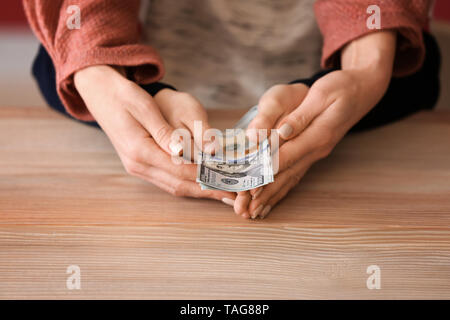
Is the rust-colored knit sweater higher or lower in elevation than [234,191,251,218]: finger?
higher

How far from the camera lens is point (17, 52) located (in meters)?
1.83

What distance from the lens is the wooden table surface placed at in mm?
571

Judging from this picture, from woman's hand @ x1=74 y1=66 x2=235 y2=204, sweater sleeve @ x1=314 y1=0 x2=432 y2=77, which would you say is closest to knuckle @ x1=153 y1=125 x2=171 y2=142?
woman's hand @ x1=74 y1=66 x2=235 y2=204

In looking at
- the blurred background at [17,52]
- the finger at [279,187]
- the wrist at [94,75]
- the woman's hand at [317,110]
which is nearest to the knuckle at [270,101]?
the woman's hand at [317,110]

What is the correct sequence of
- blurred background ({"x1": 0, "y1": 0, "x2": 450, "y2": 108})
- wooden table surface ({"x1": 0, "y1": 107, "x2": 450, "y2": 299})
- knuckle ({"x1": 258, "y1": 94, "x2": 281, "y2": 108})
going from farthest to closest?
blurred background ({"x1": 0, "y1": 0, "x2": 450, "y2": 108}), knuckle ({"x1": 258, "y1": 94, "x2": 281, "y2": 108}), wooden table surface ({"x1": 0, "y1": 107, "x2": 450, "y2": 299})

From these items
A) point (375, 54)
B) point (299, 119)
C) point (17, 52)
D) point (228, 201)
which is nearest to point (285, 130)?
point (299, 119)

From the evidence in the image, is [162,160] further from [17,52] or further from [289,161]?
[17,52]

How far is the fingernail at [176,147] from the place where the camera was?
2.01 ft

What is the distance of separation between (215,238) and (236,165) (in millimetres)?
119

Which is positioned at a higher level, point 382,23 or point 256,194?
point 382,23

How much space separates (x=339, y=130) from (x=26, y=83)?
5.36 feet

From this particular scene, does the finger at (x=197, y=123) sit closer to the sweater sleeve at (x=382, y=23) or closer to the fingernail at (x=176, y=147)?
the fingernail at (x=176, y=147)

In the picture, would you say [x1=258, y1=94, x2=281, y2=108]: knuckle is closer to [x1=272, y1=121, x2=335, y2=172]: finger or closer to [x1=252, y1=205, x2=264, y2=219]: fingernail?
[x1=272, y1=121, x2=335, y2=172]: finger

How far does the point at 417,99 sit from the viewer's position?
2.87ft
